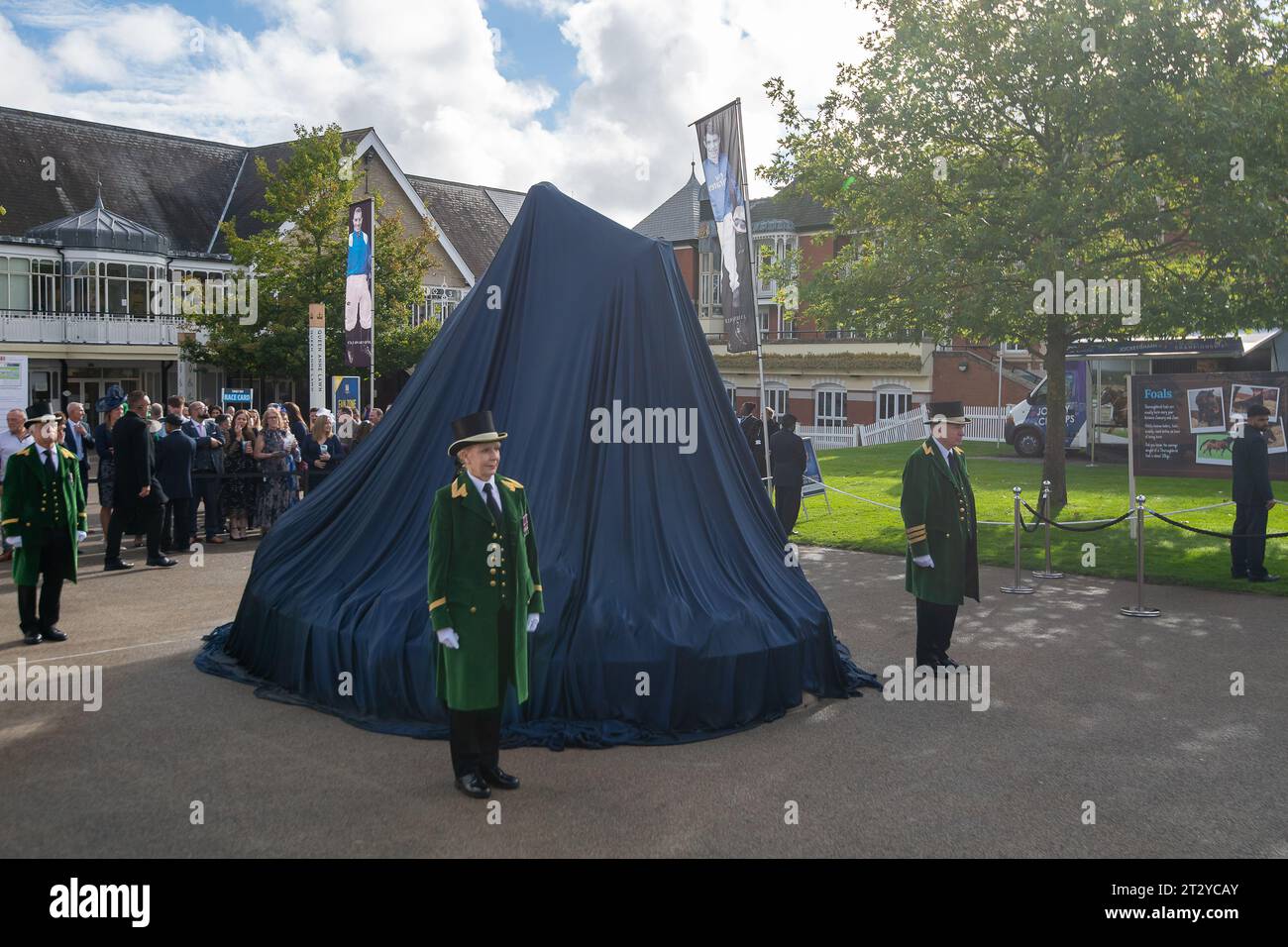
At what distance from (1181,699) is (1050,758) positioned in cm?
208

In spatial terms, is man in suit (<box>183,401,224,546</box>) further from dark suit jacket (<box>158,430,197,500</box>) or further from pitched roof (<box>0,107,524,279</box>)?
pitched roof (<box>0,107,524,279</box>)

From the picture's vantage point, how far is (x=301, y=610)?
28.6 ft

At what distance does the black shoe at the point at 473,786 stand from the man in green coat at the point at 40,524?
18.5 ft

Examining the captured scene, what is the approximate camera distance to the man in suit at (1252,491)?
13445mm

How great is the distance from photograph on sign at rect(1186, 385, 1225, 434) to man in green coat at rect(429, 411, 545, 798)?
435 inches

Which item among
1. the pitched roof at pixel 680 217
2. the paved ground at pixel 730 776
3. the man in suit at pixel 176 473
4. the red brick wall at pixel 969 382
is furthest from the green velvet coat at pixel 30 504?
the pitched roof at pixel 680 217

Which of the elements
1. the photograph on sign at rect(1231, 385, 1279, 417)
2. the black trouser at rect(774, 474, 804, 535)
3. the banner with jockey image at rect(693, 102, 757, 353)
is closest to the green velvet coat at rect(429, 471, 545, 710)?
the banner with jockey image at rect(693, 102, 757, 353)

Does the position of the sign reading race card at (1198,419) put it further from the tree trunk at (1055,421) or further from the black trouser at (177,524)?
the black trouser at (177,524)

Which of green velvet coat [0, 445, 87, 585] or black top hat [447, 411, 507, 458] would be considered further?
green velvet coat [0, 445, 87, 585]

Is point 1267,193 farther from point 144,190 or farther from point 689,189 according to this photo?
point 689,189

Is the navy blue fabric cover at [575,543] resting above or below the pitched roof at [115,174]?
below

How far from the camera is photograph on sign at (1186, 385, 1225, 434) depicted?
559 inches

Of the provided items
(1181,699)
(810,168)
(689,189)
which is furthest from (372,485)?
(689,189)

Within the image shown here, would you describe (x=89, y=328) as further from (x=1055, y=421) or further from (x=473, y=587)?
(x=473, y=587)
